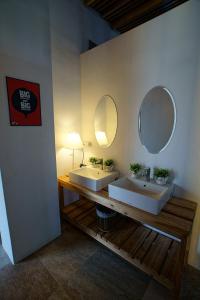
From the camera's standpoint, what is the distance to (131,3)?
2.00 metres

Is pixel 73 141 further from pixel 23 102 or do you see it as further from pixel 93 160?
pixel 23 102

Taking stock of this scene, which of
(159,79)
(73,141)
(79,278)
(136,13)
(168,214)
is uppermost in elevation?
(136,13)

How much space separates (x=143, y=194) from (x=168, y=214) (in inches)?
10.8

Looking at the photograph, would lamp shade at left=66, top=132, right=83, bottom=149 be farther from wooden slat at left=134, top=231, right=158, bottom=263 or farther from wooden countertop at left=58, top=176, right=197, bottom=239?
wooden slat at left=134, top=231, right=158, bottom=263

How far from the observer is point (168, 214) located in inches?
51.2

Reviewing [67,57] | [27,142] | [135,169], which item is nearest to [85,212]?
[135,169]

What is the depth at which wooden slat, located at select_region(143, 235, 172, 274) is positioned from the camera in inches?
54.6

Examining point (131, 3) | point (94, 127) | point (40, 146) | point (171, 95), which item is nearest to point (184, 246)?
point (171, 95)

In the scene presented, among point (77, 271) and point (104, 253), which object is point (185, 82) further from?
point (77, 271)

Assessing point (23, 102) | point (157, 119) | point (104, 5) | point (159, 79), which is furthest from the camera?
point (104, 5)

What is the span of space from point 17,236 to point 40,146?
965 millimetres

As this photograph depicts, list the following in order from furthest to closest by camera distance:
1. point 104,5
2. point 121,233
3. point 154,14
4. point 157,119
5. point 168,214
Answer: point 154,14 → point 104,5 → point 121,233 → point 157,119 → point 168,214

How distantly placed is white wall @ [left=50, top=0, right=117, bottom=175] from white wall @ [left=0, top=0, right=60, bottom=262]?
395 mm

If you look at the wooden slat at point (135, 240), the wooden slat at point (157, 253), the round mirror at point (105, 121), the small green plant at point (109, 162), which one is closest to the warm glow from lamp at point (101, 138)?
the round mirror at point (105, 121)
